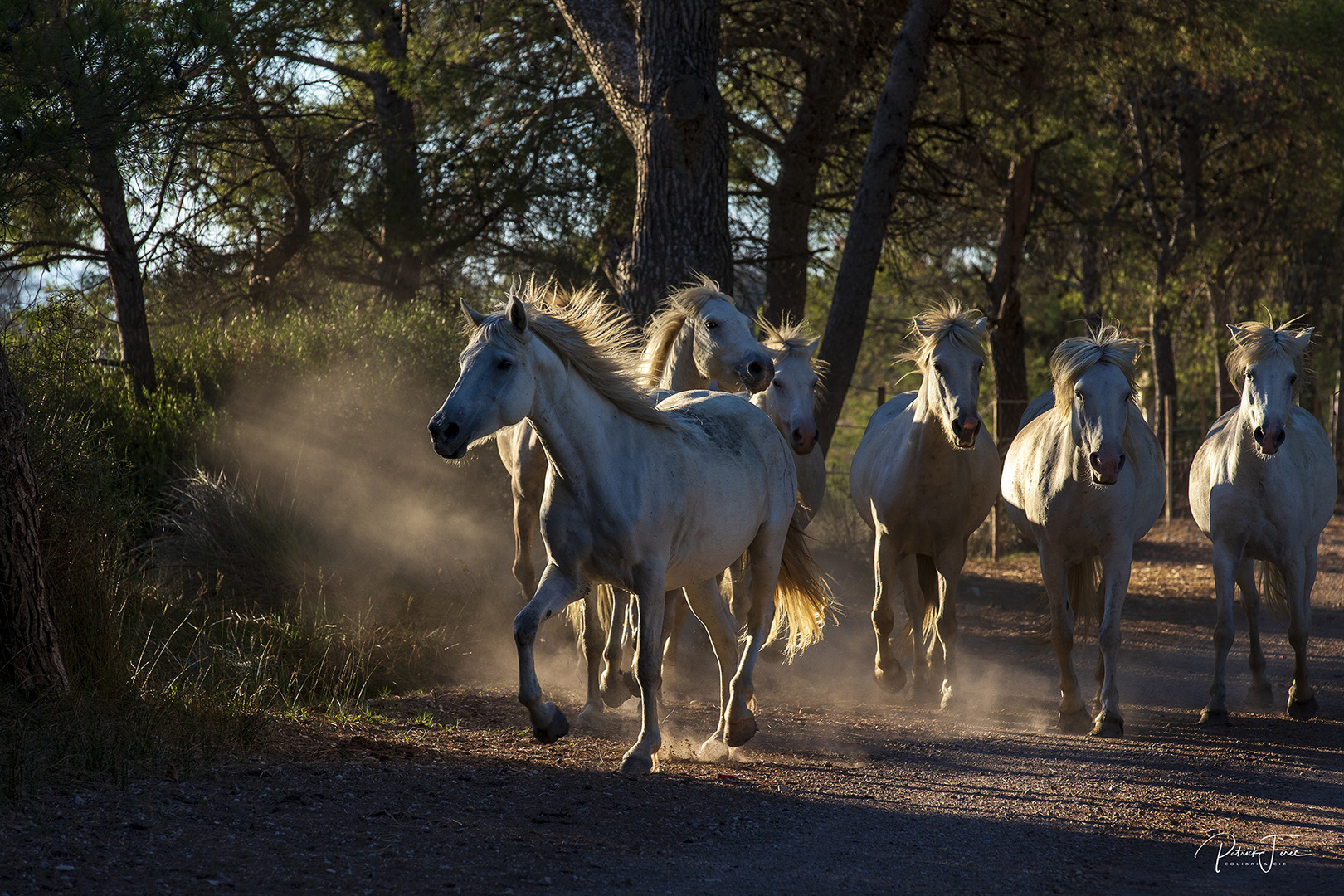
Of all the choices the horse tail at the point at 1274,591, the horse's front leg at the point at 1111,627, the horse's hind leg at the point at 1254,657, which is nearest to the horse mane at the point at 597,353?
the horse's front leg at the point at 1111,627

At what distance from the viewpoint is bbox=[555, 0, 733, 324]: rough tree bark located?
859 centimetres

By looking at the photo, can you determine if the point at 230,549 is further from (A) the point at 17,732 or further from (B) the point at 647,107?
(B) the point at 647,107

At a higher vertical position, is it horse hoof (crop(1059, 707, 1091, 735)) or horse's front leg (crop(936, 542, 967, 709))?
horse's front leg (crop(936, 542, 967, 709))

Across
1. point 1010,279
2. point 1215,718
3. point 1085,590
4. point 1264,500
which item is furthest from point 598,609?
point 1010,279

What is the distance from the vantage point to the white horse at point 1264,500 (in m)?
6.24

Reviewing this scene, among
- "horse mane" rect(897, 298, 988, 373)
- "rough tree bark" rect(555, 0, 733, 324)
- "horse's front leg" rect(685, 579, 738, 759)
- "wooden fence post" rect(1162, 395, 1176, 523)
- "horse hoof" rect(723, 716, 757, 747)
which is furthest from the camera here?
"wooden fence post" rect(1162, 395, 1176, 523)

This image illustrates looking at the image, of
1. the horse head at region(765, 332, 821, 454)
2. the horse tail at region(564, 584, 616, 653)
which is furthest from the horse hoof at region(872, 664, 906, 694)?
the horse tail at region(564, 584, 616, 653)

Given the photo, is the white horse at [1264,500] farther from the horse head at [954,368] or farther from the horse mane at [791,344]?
the horse mane at [791,344]

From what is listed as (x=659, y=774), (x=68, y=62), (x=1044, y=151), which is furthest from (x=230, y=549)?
(x=1044, y=151)

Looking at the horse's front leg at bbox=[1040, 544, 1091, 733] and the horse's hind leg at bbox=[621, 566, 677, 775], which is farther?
the horse's front leg at bbox=[1040, 544, 1091, 733]

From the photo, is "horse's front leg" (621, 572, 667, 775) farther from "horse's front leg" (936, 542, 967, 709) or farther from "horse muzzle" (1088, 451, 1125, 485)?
"horse's front leg" (936, 542, 967, 709)

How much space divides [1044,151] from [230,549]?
12.4 meters

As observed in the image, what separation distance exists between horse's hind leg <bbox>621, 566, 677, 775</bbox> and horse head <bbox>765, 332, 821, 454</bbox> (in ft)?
8.06

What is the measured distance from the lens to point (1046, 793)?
480 cm
